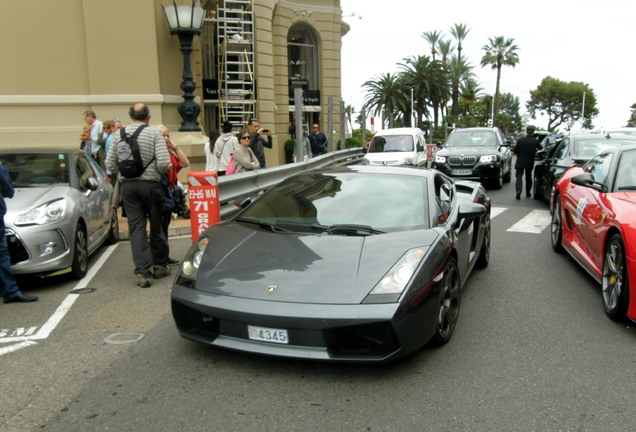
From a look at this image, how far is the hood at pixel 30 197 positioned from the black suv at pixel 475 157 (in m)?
11.2

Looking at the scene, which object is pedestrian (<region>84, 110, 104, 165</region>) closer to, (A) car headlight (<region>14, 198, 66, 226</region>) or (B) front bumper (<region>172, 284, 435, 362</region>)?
(A) car headlight (<region>14, 198, 66, 226</region>)

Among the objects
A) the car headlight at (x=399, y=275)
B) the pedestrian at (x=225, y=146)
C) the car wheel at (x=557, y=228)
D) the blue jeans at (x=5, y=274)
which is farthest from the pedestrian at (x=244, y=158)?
the car headlight at (x=399, y=275)

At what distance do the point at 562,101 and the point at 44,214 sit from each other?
357 feet

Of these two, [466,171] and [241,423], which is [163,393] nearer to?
[241,423]

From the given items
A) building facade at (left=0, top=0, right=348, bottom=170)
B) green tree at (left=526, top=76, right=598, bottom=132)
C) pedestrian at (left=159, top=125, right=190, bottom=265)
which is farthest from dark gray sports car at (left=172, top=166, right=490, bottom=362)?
green tree at (left=526, top=76, right=598, bottom=132)

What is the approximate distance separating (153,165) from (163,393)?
316 centimetres

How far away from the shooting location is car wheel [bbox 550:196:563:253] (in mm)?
7426

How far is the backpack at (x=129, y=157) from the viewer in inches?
235

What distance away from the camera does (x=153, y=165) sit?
→ 614cm

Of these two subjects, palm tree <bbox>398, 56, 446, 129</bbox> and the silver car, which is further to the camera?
palm tree <bbox>398, 56, 446, 129</bbox>

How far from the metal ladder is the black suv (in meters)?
6.57

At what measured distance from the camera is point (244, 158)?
377 inches

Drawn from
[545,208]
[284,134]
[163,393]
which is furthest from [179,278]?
[284,134]

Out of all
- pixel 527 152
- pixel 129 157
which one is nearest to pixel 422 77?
pixel 527 152
